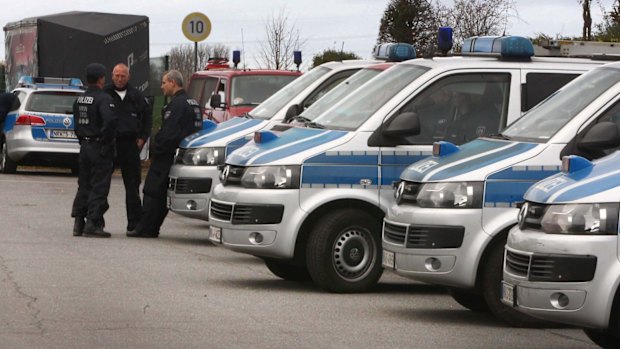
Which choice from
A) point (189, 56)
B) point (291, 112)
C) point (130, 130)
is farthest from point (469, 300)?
point (189, 56)

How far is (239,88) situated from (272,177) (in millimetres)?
9983

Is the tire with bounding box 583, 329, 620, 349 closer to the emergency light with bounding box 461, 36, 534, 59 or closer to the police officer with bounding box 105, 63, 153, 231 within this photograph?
the emergency light with bounding box 461, 36, 534, 59

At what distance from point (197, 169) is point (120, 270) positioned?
2.58m

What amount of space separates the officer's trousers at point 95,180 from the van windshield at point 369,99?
12.8ft

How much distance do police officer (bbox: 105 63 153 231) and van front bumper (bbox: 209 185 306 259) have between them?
4.27 m

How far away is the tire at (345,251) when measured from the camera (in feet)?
37.5

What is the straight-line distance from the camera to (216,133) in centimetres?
1532

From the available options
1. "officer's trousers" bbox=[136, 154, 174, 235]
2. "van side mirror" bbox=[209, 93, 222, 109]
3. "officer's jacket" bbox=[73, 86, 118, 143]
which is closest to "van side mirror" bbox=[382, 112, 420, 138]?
"officer's trousers" bbox=[136, 154, 174, 235]

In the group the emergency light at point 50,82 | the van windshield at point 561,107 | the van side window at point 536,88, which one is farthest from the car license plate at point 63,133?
the van windshield at point 561,107

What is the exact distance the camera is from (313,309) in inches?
419

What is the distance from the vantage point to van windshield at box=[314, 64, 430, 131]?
1185cm

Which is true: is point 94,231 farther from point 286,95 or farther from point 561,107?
point 561,107

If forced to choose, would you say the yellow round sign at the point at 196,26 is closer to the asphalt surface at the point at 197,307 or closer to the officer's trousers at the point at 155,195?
the officer's trousers at the point at 155,195

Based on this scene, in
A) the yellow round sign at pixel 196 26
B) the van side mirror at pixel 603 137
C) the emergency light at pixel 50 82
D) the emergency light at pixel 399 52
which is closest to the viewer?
the van side mirror at pixel 603 137
